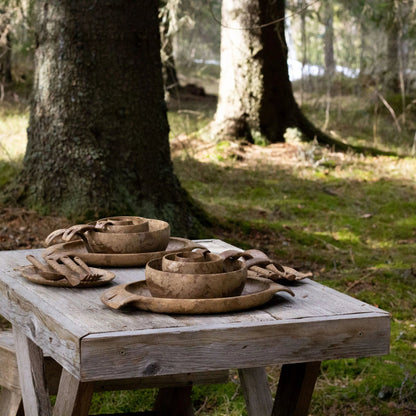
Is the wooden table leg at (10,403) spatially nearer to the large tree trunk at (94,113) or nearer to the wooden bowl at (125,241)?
the wooden bowl at (125,241)

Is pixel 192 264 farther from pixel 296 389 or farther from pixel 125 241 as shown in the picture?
pixel 296 389

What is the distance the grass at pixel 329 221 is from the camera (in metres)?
4.04

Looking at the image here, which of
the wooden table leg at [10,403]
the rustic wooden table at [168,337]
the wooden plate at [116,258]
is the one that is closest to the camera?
the rustic wooden table at [168,337]

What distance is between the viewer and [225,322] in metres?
2.05

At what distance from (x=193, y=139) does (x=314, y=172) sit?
2.11 metres

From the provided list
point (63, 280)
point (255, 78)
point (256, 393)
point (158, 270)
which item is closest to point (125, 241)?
point (63, 280)

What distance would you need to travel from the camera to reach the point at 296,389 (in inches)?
100

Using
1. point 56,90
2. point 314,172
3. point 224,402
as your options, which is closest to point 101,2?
point 56,90

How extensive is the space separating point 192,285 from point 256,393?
840 mm

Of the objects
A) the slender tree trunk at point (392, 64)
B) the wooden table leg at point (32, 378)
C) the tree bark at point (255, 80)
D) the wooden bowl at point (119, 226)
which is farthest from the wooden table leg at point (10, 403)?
the slender tree trunk at point (392, 64)

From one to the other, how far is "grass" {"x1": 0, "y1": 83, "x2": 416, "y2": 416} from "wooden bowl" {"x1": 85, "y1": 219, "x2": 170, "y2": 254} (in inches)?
57.1

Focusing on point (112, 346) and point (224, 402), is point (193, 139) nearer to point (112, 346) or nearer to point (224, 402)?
point (224, 402)

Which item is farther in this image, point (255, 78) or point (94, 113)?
point (255, 78)

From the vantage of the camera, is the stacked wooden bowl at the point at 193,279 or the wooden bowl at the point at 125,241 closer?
the stacked wooden bowl at the point at 193,279
